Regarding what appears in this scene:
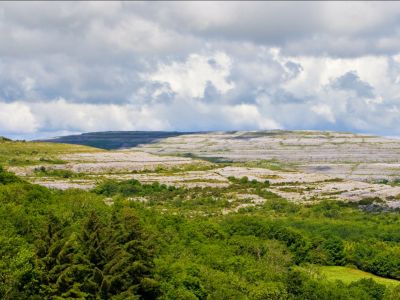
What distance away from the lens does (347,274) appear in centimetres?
14300

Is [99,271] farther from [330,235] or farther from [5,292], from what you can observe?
[330,235]

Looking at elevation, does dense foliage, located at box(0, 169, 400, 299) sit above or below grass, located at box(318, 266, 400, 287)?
above

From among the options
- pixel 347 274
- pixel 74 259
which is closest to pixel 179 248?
pixel 74 259

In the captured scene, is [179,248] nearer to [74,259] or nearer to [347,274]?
[74,259]

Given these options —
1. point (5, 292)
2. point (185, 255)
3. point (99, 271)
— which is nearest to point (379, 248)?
point (185, 255)

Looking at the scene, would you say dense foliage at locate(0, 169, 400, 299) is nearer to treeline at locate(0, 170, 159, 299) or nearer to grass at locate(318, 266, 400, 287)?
treeline at locate(0, 170, 159, 299)

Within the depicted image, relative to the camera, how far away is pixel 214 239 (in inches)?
5167

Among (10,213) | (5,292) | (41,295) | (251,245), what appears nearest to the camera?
(5,292)

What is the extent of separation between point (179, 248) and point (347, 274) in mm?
48413

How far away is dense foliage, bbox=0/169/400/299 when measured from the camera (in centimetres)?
7019

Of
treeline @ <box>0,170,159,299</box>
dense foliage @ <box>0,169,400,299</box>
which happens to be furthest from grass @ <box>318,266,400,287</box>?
treeline @ <box>0,170,159,299</box>

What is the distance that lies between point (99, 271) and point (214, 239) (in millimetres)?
60551

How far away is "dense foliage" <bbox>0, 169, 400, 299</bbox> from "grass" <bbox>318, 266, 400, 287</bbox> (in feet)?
7.37

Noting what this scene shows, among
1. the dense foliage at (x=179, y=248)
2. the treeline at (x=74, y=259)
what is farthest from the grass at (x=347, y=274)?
the treeline at (x=74, y=259)
